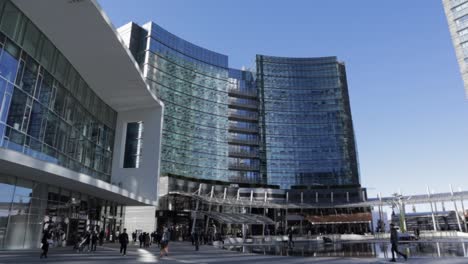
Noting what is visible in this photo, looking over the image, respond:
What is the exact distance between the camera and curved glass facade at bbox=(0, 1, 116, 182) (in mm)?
17891

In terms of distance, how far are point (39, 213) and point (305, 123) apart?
3068 inches

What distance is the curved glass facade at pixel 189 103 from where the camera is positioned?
230ft

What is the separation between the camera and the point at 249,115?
8950 centimetres

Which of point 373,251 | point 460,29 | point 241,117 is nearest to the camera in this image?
point 373,251

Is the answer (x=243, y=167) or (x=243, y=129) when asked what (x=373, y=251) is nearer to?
(x=243, y=167)

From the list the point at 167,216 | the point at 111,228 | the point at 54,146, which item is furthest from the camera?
the point at 167,216

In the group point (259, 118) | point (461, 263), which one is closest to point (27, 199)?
point (461, 263)

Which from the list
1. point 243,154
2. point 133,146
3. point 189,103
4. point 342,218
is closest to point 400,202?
point 342,218

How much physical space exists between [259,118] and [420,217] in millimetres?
43378

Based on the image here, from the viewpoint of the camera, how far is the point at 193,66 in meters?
81.2

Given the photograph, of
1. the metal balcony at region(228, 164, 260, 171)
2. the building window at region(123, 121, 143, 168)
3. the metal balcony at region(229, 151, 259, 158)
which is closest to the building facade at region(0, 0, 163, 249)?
the building window at region(123, 121, 143, 168)

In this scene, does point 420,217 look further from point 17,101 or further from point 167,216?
point 17,101

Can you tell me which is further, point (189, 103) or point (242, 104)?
point (242, 104)

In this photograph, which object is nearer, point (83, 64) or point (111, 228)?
point (83, 64)
